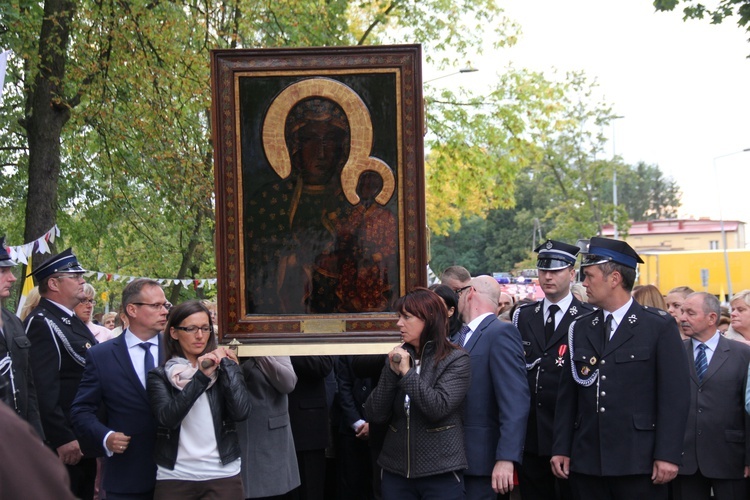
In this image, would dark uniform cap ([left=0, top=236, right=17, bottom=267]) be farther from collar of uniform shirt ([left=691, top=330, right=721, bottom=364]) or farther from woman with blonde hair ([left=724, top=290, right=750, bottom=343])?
woman with blonde hair ([left=724, top=290, right=750, bottom=343])

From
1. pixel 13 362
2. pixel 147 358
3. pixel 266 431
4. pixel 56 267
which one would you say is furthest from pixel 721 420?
pixel 56 267

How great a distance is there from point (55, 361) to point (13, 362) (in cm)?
89

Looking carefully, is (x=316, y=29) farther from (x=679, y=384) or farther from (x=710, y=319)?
(x=679, y=384)

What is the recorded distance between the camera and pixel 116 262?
2458cm

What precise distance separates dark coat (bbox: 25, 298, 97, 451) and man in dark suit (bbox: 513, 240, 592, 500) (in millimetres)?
3366

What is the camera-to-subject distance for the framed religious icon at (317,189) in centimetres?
641

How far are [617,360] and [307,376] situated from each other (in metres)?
2.77

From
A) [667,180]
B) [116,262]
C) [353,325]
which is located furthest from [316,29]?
[667,180]

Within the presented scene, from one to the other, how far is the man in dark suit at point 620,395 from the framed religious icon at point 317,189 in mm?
1198

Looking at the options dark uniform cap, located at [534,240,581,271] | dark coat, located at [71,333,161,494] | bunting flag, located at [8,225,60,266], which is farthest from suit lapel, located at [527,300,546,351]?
bunting flag, located at [8,225,60,266]

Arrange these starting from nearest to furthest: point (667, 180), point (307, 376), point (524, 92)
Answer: point (307, 376) < point (524, 92) < point (667, 180)

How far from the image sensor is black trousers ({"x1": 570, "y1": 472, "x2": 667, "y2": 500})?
5.91 metres

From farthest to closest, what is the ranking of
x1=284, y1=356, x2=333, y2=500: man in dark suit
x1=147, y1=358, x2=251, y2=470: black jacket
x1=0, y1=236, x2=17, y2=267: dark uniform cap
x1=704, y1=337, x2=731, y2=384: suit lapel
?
x1=284, y1=356, x2=333, y2=500: man in dark suit, x1=704, y1=337, x2=731, y2=384: suit lapel, x1=0, y1=236, x2=17, y2=267: dark uniform cap, x1=147, y1=358, x2=251, y2=470: black jacket

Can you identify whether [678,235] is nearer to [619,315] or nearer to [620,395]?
[619,315]
